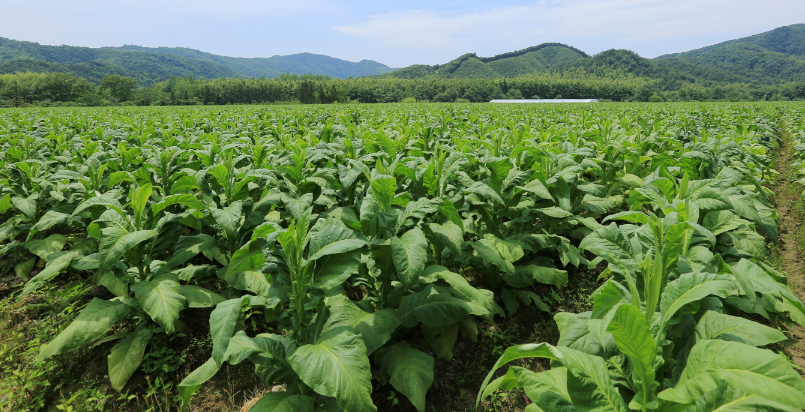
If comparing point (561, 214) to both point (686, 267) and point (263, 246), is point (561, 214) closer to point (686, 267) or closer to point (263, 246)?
point (686, 267)

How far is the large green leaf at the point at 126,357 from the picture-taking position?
274 centimetres

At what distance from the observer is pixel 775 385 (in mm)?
1293

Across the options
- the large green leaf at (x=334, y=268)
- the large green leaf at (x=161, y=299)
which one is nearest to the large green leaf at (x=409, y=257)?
the large green leaf at (x=334, y=268)

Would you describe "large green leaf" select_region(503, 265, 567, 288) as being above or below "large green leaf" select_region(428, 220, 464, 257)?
below

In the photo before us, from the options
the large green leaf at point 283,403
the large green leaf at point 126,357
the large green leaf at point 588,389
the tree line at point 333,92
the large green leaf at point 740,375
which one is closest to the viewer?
the large green leaf at point 740,375

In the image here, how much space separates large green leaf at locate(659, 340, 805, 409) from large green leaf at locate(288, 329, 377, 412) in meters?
1.31

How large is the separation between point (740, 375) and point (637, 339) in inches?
13.4

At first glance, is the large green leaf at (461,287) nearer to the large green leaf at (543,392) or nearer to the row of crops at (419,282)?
the row of crops at (419,282)

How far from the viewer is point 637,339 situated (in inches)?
61.5

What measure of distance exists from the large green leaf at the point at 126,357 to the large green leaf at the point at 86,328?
233 millimetres

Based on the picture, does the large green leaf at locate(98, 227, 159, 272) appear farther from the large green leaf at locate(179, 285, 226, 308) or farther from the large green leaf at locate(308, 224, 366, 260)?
the large green leaf at locate(308, 224, 366, 260)

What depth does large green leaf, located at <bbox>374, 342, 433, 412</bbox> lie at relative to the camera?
2.29 meters

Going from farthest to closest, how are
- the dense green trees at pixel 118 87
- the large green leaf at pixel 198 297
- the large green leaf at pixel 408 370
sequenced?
the dense green trees at pixel 118 87
the large green leaf at pixel 198 297
the large green leaf at pixel 408 370

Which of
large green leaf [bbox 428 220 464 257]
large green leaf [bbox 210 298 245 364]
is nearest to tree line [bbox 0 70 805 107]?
large green leaf [bbox 428 220 464 257]
